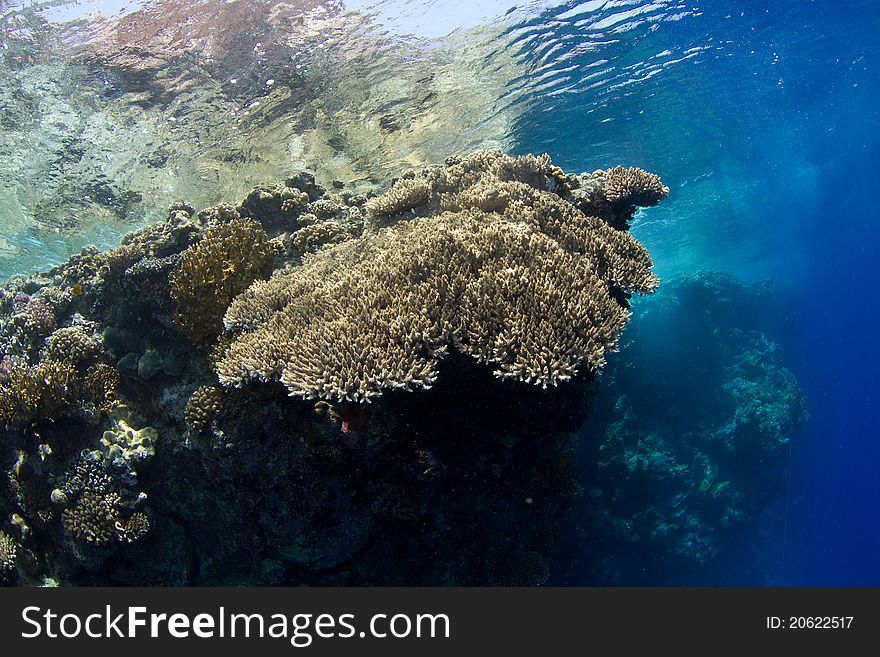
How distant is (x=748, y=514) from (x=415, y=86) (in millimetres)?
24419

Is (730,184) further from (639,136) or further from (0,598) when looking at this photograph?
(0,598)

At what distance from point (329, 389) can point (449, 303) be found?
1.66m

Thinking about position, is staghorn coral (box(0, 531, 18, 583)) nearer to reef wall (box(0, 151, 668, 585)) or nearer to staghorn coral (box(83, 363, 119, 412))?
reef wall (box(0, 151, 668, 585))

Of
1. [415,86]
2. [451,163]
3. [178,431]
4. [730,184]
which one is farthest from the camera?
[730,184]

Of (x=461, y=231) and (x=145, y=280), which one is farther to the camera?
(x=145, y=280)

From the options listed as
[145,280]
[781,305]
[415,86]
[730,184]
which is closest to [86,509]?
[145,280]

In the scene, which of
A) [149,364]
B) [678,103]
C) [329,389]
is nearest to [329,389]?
[329,389]

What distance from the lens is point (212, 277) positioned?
6.54m

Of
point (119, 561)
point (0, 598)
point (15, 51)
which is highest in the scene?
point (15, 51)

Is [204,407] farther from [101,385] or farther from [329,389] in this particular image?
[329,389]

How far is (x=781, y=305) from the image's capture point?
35906 millimetres

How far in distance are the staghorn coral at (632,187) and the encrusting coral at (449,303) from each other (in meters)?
1.55

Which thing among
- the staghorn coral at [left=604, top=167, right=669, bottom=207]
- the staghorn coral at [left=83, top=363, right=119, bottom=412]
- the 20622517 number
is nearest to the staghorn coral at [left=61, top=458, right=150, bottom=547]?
the staghorn coral at [left=83, top=363, right=119, bottom=412]

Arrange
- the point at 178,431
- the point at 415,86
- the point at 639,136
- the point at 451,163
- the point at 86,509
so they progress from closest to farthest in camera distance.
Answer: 1. the point at 86,509
2. the point at 178,431
3. the point at 451,163
4. the point at 415,86
5. the point at 639,136
